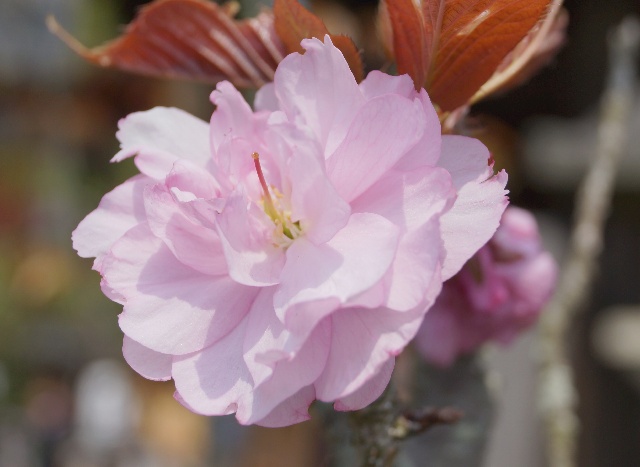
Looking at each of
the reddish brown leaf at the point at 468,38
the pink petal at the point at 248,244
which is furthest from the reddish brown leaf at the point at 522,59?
the pink petal at the point at 248,244

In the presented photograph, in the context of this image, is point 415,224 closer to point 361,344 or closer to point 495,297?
point 361,344

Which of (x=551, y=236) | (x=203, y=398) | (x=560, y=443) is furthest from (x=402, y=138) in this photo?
(x=551, y=236)

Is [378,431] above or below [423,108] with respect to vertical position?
below

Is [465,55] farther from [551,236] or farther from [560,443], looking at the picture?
[551,236]

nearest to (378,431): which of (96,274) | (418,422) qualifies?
(418,422)

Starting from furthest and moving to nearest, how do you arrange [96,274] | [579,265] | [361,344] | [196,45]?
[96,274]
[579,265]
[196,45]
[361,344]

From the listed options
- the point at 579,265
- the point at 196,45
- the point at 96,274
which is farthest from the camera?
the point at 96,274
